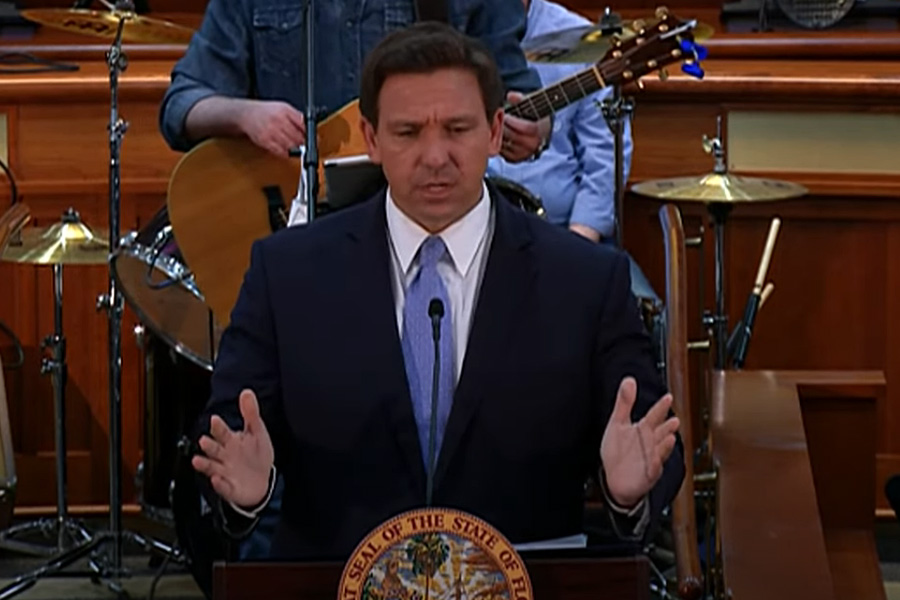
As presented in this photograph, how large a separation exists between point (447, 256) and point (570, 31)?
2.31 meters

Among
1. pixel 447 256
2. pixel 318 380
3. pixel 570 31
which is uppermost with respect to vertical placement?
pixel 570 31

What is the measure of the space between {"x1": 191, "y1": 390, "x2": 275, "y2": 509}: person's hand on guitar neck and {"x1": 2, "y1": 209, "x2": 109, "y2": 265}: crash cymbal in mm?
2535

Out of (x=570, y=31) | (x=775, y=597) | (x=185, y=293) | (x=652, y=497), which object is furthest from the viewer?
Answer: (x=570, y=31)

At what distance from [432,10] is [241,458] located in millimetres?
1516

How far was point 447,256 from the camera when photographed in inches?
93.9

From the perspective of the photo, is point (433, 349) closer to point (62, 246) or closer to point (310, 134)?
point (310, 134)

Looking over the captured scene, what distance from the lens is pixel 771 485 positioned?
3.52 m

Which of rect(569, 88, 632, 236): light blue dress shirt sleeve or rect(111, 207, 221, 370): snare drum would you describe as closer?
rect(111, 207, 221, 370): snare drum

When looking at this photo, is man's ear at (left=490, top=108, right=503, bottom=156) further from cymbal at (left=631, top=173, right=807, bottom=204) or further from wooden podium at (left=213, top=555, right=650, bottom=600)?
cymbal at (left=631, top=173, right=807, bottom=204)

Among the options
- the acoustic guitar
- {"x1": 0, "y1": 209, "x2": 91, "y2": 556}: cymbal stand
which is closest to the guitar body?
the acoustic guitar

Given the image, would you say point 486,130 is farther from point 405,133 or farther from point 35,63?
point 35,63

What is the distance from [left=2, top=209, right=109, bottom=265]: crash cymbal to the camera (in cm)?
462

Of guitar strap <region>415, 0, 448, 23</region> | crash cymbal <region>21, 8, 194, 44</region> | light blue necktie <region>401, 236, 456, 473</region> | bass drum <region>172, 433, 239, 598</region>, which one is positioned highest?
crash cymbal <region>21, 8, 194, 44</region>

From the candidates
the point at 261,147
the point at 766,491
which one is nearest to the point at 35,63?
the point at 261,147
